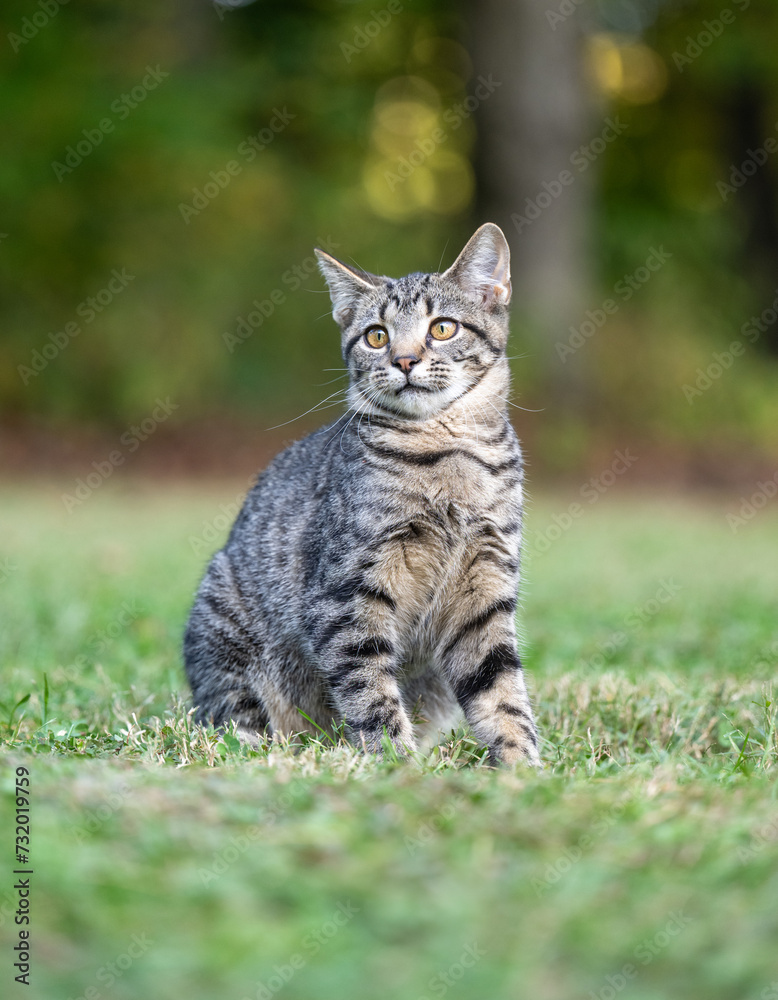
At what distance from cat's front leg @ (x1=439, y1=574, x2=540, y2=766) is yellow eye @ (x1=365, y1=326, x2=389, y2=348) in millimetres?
852

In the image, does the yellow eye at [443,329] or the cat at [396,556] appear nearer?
the cat at [396,556]

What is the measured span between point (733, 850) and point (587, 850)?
0.28m

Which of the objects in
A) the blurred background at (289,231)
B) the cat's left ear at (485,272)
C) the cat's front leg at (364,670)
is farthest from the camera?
the blurred background at (289,231)

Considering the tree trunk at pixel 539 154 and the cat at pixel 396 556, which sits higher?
the tree trunk at pixel 539 154

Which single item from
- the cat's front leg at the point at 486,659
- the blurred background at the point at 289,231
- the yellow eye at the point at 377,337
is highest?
the blurred background at the point at 289,231

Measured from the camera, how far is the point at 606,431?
40.1ft

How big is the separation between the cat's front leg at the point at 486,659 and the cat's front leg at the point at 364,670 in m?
0.22

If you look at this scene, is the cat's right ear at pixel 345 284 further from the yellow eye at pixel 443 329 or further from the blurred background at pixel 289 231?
the blurred background at pixel 289 231

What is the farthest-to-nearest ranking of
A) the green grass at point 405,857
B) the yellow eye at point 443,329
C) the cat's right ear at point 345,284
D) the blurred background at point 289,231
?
the blurred background at point 289,231, the cat's right ear at point 345,284, the yellow eye at point 443,329, the green grass at point 405,857

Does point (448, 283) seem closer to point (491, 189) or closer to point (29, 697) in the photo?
point (29, 697)

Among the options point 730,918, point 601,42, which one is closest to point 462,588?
point 730,918

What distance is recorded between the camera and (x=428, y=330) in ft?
11.5

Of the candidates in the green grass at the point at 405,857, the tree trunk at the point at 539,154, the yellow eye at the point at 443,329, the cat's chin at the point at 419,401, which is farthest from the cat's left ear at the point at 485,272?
the tree trunk at the point at 539,154

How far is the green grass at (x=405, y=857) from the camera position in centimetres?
167
